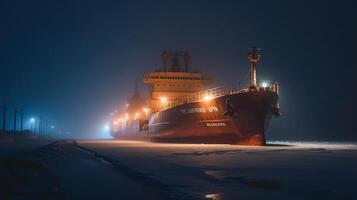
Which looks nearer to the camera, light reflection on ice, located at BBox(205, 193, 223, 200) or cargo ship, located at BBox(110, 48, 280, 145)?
light reflection on ice, located at BBox(205, 193, 223, 200)

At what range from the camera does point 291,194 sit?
7906 millimetres

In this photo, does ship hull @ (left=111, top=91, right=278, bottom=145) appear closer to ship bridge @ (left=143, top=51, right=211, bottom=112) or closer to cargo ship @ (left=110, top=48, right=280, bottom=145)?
cargo ship @ (left=110, top=48, right=280, bottom=145)

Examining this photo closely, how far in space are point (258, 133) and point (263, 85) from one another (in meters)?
5.06

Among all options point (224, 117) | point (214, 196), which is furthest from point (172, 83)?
point (214, 196)

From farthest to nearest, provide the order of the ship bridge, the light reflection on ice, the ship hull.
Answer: the ship bridge → the ship hull → the light reflection on ice

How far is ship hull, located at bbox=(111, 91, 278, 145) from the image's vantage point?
116 feet

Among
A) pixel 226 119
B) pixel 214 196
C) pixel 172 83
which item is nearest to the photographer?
pixel 214 196

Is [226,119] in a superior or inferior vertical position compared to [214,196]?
superior

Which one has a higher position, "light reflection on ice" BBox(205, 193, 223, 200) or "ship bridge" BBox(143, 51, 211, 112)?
"ship bridge" BBox(143, 51, 211, 112)

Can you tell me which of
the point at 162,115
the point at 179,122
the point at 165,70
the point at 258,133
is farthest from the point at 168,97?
the point at 258,133

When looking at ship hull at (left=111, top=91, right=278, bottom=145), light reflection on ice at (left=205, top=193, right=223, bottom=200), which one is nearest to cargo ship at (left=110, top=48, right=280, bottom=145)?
ship hull at (left=111, top=91, right=278, bottom=145)

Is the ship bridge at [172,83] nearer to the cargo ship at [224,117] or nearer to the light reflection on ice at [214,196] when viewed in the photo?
the cargo ship at [224,117]

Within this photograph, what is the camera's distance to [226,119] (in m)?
37.1

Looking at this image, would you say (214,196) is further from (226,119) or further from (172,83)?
(172,83)
